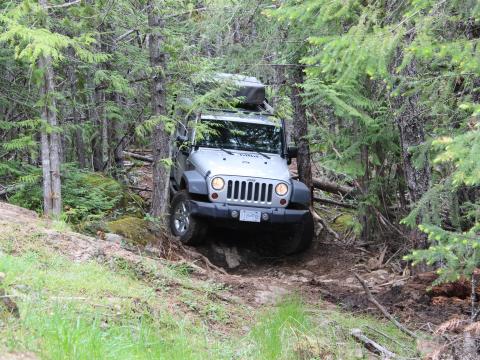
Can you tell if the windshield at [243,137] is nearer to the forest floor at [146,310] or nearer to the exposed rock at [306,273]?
the exposed rock at [306,273]

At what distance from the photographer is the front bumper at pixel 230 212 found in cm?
1041

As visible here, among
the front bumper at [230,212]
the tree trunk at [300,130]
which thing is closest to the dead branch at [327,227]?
Result: the tree trunk at [300,130]

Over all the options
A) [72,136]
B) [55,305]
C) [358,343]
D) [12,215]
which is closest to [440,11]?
[358,343]

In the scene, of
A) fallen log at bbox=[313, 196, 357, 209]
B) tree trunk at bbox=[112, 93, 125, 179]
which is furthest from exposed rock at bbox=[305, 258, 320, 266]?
tree trunk at bbox=[112, 93, 125, 179]

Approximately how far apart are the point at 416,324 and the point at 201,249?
192 inches

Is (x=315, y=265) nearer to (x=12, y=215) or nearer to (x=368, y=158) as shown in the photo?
(x=368, y=158)

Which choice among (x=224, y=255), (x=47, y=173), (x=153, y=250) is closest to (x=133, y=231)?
(x=153, y=250)

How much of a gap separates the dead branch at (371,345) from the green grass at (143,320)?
0.46 ft

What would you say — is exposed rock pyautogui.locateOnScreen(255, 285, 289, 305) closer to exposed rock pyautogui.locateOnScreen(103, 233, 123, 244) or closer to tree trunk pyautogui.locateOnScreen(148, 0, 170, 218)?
exposed rock pyautogui.locateOnScreen(103, 233, 123, 244)

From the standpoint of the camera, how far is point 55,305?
463 cm

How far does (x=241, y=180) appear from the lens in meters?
10.6

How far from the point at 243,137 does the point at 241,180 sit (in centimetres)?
165

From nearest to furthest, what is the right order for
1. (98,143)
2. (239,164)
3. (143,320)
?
1. (143,320)
2. (239,164)
3. (98,143)

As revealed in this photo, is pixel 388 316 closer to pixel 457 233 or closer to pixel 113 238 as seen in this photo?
pixel 457 233
